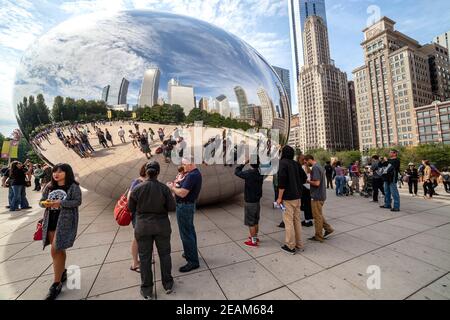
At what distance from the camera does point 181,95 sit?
168 inches

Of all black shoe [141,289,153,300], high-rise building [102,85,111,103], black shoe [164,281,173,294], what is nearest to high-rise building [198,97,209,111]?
high-rise building [102,85,111,103]

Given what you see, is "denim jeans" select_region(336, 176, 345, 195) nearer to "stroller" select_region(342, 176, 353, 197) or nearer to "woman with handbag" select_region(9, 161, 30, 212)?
"stroller" select_region(342, 176, 353, 197)

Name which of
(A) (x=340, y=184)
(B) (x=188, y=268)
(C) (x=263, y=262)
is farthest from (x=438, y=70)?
(B) (x=188, y=268)

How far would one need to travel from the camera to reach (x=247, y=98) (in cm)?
491

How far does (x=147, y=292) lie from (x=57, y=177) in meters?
1.87

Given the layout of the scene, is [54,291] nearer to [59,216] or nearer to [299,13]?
[59,216]

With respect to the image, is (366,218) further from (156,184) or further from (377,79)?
(377,79)

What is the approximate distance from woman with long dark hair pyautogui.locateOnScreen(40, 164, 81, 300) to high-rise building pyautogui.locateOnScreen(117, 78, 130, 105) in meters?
1.88

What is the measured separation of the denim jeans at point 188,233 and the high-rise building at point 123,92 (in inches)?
99.1

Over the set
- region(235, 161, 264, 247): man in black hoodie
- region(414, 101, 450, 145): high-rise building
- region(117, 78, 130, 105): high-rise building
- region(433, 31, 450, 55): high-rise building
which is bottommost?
region(235, 161, 264, 247): man in black hoodie

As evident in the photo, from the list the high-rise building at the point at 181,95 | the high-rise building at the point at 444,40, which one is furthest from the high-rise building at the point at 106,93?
the high-rise building at the point at 444,40

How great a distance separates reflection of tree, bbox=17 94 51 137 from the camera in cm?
466

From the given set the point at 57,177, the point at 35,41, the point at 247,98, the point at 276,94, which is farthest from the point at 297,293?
the point at 35,41

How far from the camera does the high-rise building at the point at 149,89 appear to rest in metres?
4.14
